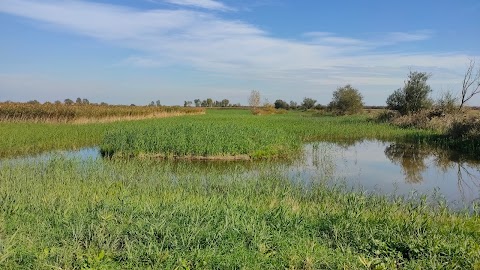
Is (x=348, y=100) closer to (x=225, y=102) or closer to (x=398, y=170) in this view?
(x=398, y=170)

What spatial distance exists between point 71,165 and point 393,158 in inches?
574

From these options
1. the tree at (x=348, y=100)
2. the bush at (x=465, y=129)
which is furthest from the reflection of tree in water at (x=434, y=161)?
the tree at (x=348, y=100)

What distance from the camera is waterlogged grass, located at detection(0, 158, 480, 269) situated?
4832mm

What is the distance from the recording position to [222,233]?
5543 millimetres

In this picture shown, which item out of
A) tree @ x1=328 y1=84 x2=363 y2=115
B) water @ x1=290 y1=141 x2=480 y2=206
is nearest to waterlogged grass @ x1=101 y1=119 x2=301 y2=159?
water @ x1=290 y1=141 x2=480 y2=206

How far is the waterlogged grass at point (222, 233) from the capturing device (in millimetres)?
4832

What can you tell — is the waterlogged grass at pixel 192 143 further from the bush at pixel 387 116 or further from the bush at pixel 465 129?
the bush at pixel 387 116

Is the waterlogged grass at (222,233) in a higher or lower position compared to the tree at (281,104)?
lower

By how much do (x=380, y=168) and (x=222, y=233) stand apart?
477 inches

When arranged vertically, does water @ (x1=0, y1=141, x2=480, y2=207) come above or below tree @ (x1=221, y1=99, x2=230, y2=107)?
below

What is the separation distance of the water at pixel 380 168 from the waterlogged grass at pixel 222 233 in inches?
122

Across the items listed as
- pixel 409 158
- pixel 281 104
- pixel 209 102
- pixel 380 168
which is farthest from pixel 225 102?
pixel 380 168

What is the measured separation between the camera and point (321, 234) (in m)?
6.06

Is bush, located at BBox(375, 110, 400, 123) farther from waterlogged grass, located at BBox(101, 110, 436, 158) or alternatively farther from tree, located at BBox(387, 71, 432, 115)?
waterlogged grass, located at BBox(101, 110, 436, 158)
